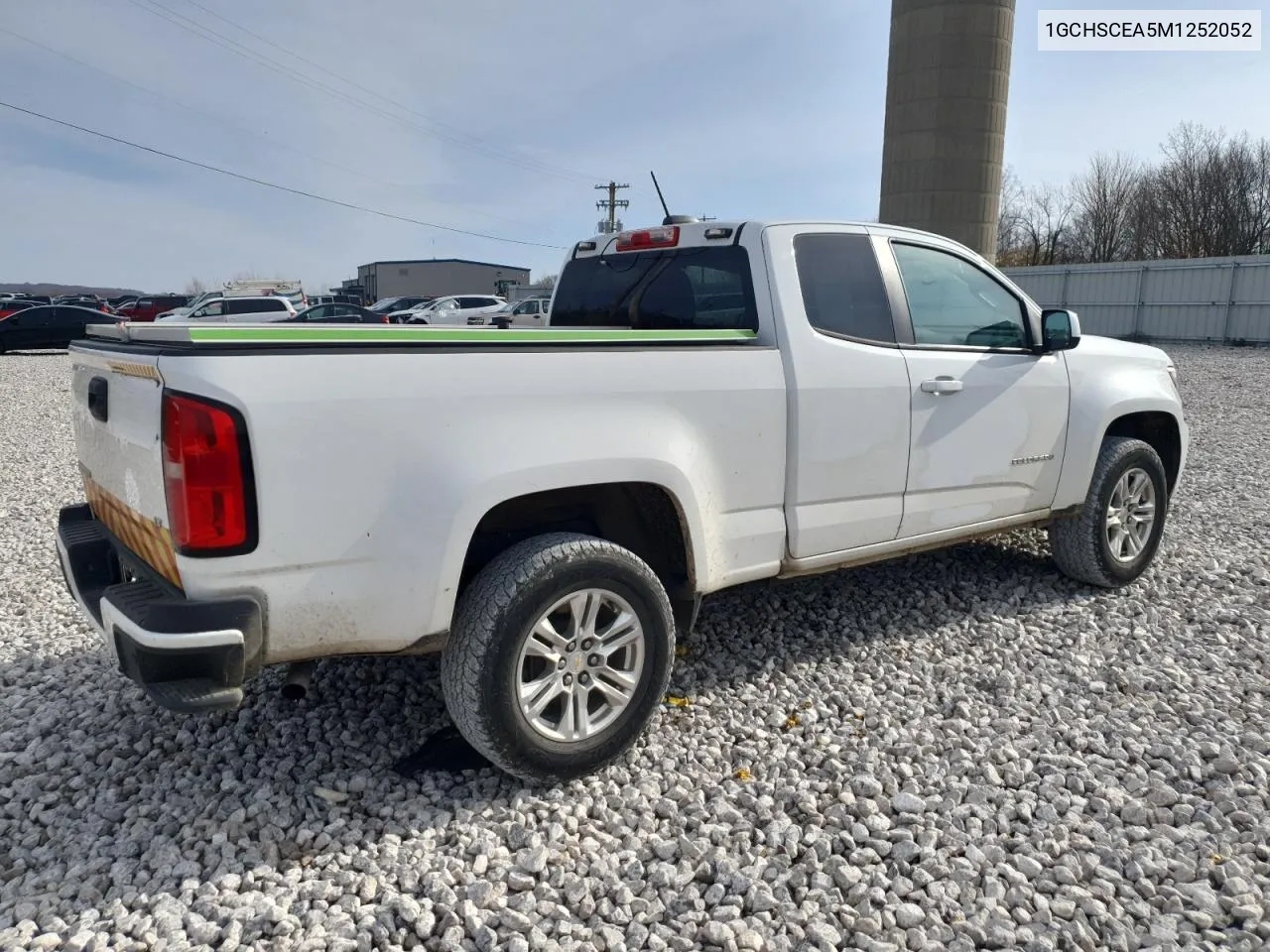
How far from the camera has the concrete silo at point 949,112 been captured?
25125 millimetres

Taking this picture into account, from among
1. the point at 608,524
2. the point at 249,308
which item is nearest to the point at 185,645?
the point at 608,524

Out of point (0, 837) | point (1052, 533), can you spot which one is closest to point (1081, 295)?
point (1052, 533)

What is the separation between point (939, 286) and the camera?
4.21m

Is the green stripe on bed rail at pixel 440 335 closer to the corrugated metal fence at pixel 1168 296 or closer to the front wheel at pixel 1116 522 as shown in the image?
the front wheel at pixel 1116 522

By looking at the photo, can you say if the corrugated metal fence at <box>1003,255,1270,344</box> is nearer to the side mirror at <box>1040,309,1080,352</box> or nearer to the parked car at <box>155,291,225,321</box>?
the side mirror at <box>1040,309,1080,352</box>

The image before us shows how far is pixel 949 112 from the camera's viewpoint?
25.6 m

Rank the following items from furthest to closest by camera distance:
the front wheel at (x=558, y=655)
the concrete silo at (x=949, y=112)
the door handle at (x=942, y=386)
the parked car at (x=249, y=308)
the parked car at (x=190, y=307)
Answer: the parked car at (x=190, y=307)
the concrete silo at (x=949, y=112)
the parked car at (x=249, y=308)
the door handle at (x=942, y=386)
the front wheel at (x=558, y=655)

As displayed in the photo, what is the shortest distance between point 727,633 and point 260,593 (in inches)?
97.1

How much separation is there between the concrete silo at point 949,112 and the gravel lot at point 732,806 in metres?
23.7

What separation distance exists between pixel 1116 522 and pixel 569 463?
11.6 ft

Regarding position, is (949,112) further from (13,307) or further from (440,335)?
(13,307)

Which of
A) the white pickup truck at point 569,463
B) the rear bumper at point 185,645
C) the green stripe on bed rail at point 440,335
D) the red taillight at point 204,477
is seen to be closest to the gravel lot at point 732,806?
the white pickup truck at point 569,463

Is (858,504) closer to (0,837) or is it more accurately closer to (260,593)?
(260,593)

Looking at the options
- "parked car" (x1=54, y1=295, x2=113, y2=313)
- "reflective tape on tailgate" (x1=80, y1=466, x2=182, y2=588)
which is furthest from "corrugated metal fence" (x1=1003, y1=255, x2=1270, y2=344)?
"parked car" (x1=54, y1=295, x2=113, y2=313)
